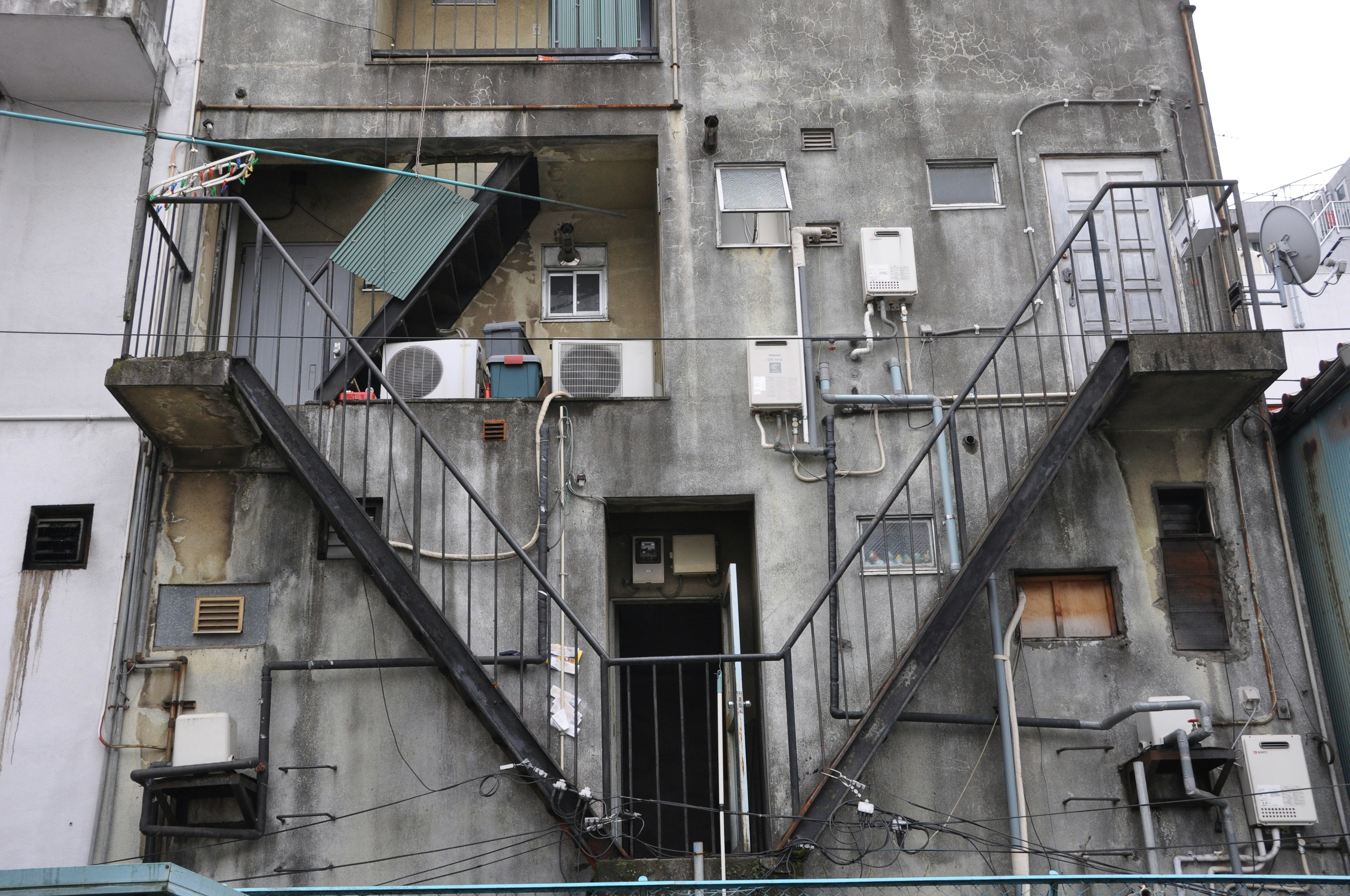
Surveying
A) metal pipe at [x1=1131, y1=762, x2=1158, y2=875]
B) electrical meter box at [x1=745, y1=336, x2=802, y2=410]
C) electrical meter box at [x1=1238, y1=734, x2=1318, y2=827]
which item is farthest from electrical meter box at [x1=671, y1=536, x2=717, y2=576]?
electrical meter box at [x1=1238, y1=734, x2=1318, y2=827]

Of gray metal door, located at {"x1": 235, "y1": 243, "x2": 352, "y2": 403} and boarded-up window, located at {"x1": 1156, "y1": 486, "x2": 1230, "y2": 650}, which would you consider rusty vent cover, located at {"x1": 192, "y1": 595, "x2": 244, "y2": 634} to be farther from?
boarded-up window, located at {"x1": 1156, "y1": 486, "x2": 1230, "y2": 650}

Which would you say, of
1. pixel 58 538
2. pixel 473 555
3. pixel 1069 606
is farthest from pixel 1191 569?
pixel 58 538

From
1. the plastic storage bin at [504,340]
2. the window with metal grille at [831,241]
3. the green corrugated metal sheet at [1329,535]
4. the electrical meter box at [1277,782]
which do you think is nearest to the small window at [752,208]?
the window with metal grille at [831,241]

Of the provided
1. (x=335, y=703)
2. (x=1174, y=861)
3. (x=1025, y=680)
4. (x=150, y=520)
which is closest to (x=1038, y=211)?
(x=1025, y=680)

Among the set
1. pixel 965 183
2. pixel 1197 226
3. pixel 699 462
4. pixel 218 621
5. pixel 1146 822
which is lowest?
pixel 1146 822

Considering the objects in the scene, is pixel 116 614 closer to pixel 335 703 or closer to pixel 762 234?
pixel 335 703

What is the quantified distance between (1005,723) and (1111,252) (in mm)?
4684

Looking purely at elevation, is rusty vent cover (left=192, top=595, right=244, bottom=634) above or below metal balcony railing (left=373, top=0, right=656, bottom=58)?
below

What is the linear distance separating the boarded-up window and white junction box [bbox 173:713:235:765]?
7.65 meters

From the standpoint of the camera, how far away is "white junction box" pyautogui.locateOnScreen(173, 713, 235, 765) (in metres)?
A: 9.48

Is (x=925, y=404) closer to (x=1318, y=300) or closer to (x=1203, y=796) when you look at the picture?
(x=1203, y=796)

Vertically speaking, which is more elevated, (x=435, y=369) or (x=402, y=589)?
(x=435, y=369)

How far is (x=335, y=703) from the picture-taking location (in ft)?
32.6

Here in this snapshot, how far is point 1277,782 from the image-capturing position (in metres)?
9.50
